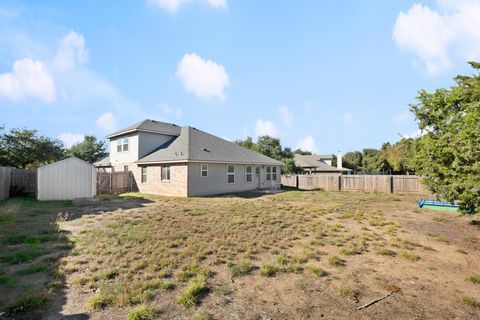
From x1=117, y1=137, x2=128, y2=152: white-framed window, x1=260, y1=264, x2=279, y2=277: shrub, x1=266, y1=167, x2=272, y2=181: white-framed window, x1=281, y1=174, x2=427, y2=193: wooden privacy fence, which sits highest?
x1=117, y1=137, x2=128, y2=152: white-framed window

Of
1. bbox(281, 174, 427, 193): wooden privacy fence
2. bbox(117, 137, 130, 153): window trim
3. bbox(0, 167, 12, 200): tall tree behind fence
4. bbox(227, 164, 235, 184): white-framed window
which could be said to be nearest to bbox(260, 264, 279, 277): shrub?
bbox(227, 164, 235, 184): white-framed window

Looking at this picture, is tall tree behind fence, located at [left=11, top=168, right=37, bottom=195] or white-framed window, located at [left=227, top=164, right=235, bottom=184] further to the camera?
white-framed window, located at [left=227, top=164, right=235, bottom=184]

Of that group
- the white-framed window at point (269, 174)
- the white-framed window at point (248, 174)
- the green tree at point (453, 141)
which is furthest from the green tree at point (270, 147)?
the green tree at point (453, 141)

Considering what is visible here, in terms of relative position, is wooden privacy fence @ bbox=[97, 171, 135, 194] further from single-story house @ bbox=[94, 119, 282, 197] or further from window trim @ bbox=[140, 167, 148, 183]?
window trim @ bbox=[140, 167, 148, 183]

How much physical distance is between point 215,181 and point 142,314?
49.8 feet

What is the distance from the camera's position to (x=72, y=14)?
9.41m

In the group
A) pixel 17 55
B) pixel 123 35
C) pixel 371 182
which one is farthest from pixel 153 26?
pixel 371 182

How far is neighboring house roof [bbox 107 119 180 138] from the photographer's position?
2011 centimetres

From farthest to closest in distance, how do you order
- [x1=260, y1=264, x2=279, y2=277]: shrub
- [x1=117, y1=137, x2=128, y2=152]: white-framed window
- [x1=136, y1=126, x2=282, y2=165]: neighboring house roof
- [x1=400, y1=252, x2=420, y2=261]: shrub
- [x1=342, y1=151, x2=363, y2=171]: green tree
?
[x1=342, y1=151, x2=363, y2=171]: green tree → [x1=117, y1=137, x2=128, y2=152]: white-framed window → [x1=136, y1=126, x2=282, y2=165]: neighboring house roof → [x1=400, y1=252, x2=420, y2=261]: shrub → [x1=260, y1=264, x2=279, y2=277]: shrub

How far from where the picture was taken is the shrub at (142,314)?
316 cm

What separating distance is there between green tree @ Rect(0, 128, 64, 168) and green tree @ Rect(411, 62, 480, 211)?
99.4 ft

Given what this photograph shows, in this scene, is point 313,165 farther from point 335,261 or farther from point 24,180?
point 335,261

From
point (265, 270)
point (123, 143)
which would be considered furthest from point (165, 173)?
point (265, 270)

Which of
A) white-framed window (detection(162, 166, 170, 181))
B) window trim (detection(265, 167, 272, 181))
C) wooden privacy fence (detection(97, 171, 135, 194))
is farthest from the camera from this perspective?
window trim (detection(265, 167, 272, 181))
